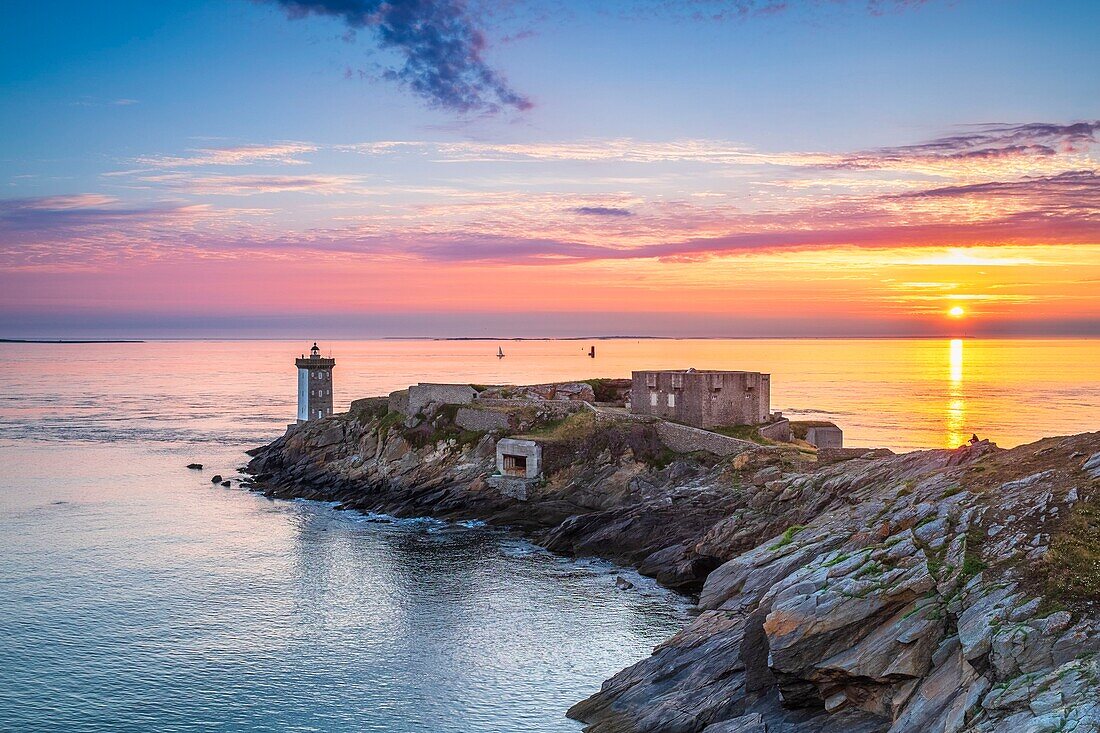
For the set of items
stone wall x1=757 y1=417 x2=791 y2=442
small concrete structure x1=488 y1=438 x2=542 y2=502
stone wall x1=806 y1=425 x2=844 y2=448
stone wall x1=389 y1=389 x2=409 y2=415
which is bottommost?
small concrete structure x1=488 y1=438 x2=542 y2=502

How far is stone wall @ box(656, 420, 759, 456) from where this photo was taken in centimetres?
5384

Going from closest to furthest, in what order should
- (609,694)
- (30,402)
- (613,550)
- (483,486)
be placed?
(609,694), (613,550), (483,486), (30,402)

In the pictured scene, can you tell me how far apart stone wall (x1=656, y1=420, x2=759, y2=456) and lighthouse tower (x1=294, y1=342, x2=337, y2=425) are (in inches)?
1582

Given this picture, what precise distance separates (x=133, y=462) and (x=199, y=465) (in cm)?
697

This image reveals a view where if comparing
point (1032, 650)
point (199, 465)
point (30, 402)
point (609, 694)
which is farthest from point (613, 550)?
point (30, 402)

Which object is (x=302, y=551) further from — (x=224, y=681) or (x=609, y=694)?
(x=609, y=694)

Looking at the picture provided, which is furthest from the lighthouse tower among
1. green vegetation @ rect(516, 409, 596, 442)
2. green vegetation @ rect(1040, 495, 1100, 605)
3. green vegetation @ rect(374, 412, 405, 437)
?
green vegetation @ rect(1040, 495, 1100, 605)

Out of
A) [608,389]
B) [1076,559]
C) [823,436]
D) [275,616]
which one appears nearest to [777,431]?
[823,436]

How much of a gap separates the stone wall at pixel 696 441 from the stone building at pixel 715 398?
7.42 feet

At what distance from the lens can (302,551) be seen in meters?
49.2

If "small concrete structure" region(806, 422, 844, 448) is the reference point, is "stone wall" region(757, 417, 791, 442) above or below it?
above

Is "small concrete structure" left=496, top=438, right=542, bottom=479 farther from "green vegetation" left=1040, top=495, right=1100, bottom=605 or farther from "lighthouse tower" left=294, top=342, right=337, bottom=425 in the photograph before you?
"green vegetation" left=1040, top=495, right=1100, bottom=605

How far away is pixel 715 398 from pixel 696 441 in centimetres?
440

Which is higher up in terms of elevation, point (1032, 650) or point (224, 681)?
point (1032, 650)
